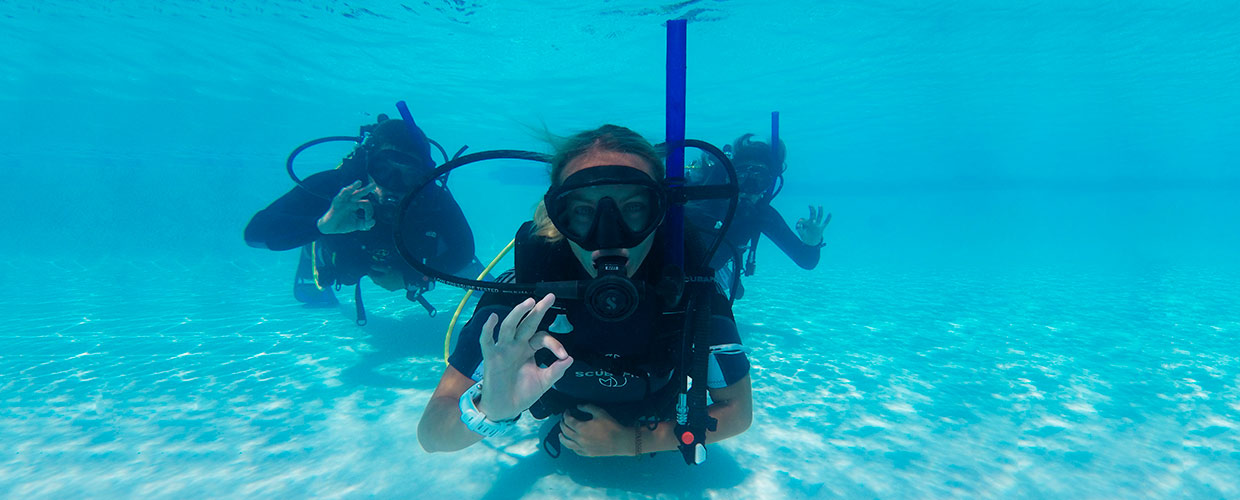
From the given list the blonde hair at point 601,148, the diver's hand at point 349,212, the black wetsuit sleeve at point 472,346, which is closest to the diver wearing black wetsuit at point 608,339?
the black wetsuit sleeve at point 472,346

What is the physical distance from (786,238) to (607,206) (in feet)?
21.6

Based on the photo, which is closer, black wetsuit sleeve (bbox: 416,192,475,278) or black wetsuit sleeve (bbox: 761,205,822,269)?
black wetsuit sleeve (bbox: 416,192,475,278)

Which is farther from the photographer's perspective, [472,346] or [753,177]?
[753,177]

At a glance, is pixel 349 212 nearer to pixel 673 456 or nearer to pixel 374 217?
pixel 374 217

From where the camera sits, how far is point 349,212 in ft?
18.0

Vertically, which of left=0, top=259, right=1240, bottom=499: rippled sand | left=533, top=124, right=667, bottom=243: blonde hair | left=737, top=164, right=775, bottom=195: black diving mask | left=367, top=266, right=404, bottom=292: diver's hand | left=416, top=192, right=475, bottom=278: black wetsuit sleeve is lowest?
left=0, top=259, right=1240, bottom=499: rippled sand

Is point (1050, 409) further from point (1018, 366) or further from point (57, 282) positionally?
point (57, 282)

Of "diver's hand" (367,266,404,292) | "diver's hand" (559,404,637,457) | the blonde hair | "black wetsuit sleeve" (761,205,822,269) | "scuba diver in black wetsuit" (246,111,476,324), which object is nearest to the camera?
the blonde hair

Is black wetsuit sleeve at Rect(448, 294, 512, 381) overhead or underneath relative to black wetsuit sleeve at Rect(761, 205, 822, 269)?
underneath

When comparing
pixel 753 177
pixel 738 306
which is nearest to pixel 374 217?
pixel 753 177

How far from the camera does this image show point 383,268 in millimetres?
6445

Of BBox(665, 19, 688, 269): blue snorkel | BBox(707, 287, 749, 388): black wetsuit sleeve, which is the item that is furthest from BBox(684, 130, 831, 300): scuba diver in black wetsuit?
BBox(665, 19, 688, 269): blue snorkel

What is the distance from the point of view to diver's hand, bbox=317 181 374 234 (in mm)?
5418

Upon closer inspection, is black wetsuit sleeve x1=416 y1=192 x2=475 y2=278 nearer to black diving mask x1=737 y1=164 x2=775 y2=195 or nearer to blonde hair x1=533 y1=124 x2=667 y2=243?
black diving mask x1=737 y1=164 x2=775 y2=195
